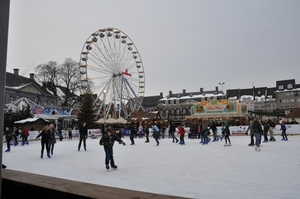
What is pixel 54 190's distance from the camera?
2.70m

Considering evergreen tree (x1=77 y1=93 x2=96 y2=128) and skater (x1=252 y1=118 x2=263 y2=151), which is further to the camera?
evergreen tree (x1=77 y1=93 x2=96 y2=128)

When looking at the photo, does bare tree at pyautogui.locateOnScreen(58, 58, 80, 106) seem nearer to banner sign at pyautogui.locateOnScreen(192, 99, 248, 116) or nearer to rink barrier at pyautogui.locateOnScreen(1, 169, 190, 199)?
banner sign at pyautogui.locateOnScreen(192, 99, 248, 116)

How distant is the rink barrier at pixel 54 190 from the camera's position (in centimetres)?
239

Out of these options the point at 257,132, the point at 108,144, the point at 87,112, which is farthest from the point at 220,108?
the point at 108,144

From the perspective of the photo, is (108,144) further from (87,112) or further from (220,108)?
(87,112)

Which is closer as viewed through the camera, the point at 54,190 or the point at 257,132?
the point at 54,190

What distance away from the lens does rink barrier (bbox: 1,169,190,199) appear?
2.39 m

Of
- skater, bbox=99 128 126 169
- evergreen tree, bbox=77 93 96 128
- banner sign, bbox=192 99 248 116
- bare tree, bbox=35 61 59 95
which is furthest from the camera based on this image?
bare tree, bbox=35 61 59 95

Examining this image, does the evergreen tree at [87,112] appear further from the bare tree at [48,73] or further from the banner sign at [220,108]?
the banner sign at [220,108]

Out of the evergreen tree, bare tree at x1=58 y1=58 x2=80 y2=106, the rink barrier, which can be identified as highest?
bare tree at x1=58 y1=58 x2=80 y2=106

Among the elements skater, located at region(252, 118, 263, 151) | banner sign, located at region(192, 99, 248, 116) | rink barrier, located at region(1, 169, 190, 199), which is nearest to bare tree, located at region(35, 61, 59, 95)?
banner sign, located at region(192, 99, 248, 116)

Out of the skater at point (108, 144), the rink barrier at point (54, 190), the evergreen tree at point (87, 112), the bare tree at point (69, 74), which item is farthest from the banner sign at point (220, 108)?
the rink barrier at point (54, 190)

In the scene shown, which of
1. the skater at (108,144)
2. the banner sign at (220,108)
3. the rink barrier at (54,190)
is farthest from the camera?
the banner sign at (220,108)

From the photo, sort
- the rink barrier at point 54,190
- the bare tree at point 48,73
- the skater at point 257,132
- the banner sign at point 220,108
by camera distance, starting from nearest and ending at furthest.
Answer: the rink barrier at point 54,190
the skater at point 257,132
the banner sign at point 220,108
the bare tree at point 48,73
